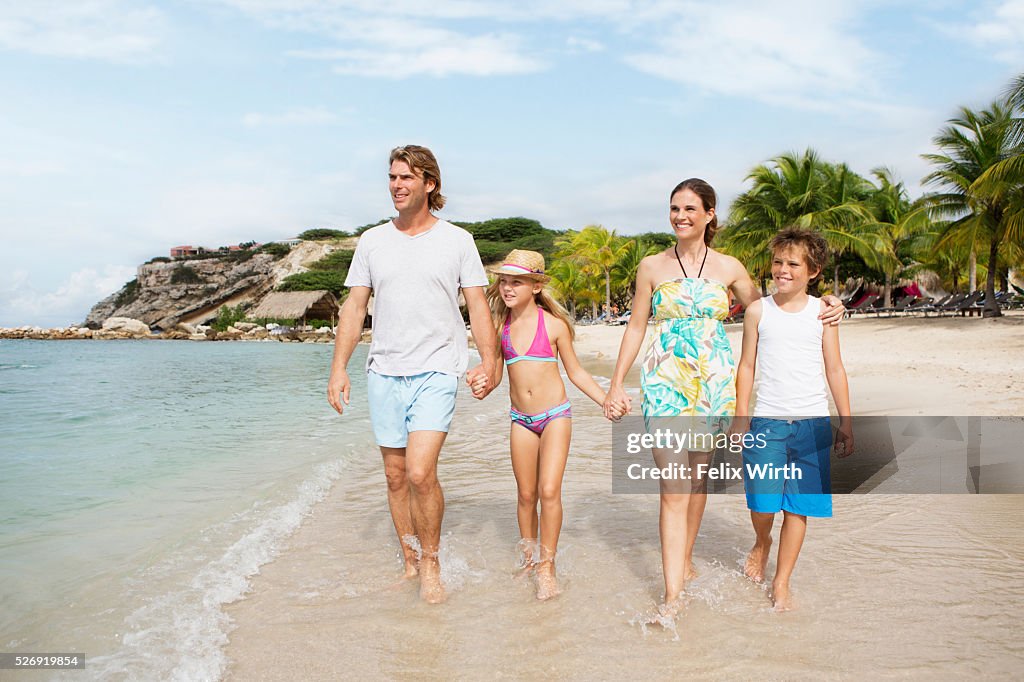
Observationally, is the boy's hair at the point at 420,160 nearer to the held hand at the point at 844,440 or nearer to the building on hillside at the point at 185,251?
the held hand at the point at 844,440

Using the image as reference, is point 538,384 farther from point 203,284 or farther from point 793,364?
point 203,284

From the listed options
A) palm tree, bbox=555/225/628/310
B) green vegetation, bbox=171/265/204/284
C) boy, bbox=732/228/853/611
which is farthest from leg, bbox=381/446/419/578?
green vegetation, bbox=171/265/204/284

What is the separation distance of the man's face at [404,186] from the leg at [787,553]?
228cm

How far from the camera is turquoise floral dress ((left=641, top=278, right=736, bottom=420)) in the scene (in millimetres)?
3203

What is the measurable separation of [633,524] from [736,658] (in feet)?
6.53

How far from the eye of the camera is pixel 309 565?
4.23m

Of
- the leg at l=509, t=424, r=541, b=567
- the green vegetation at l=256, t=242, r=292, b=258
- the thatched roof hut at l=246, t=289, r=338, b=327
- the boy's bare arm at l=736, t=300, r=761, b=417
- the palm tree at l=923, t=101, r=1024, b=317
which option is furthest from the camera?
the green vegetation at l=256, t=242, r=292, b=258

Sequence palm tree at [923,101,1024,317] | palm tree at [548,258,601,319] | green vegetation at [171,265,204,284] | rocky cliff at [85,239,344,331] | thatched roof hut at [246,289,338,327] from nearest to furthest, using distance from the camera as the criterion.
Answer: palm tree at [923,101,1024,317] < palm tree at [548,258,601,319] < thatched roof hut at [246,289,338,327] < rocky cliff at [85,239,344,331] < green vegetation at [171,265,204,284]

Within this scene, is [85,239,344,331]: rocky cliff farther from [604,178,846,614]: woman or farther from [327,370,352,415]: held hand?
[604,178,846,614]: woman

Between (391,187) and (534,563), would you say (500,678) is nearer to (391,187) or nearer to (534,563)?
(534,563)

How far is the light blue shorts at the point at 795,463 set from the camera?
3.10m

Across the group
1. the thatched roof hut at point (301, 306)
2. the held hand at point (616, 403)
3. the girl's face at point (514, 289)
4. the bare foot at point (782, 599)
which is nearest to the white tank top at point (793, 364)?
the held hand at point (616, 403)

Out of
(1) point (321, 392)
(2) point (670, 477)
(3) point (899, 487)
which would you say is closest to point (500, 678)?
(2) point (670, 477)

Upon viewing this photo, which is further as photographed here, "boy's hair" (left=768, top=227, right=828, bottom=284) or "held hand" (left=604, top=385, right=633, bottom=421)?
"held hand" (left=604, top=385, right=633, bottom=421)
